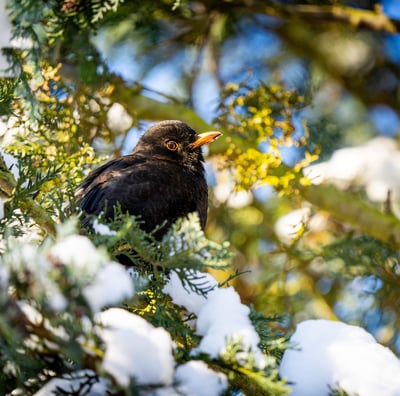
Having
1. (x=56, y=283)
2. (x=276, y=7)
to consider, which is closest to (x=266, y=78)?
(x=276, y=7)

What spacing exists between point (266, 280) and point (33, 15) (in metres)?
2.06

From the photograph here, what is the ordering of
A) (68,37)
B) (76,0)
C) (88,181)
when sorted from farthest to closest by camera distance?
(68,37), (76,0), (88,181)

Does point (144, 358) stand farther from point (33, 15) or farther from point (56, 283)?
point (33, 15)

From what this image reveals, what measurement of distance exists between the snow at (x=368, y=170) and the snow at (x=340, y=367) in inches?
86.5

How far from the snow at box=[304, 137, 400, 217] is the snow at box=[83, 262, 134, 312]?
268 centimetres

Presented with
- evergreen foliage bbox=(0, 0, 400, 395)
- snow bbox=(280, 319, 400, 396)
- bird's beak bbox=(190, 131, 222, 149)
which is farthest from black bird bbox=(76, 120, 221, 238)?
snow bbox=(280, 319, 400, 396)

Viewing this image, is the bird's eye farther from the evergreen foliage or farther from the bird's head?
the evergreen foliage

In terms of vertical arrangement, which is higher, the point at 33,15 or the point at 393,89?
the point at 33,15

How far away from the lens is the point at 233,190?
3344 millimetres

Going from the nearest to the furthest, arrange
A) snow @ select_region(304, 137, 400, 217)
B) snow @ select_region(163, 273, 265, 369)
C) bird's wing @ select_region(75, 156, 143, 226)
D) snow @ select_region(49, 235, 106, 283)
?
snow @ select_region(49, 235, 106, 283) → snow @ select_region(163, 273, 265, 369) → bird's wing @ select_region(75, 156, 143, 226) → snow @ select_region(304, 137, 400, 217)

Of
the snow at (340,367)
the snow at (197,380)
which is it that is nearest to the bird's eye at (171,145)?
the snow at (340,367)

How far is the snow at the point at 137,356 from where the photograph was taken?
1.27 metres

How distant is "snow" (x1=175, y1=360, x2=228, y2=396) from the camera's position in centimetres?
137

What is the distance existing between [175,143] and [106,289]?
1.93m
